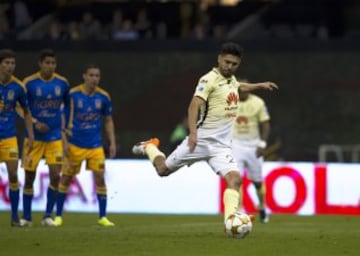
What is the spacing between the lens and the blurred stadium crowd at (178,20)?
32688mm

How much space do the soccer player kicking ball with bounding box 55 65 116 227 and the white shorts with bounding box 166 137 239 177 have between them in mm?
4132

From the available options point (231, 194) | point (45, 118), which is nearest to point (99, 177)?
point (45, 118)

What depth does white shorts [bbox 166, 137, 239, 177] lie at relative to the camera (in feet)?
51.0

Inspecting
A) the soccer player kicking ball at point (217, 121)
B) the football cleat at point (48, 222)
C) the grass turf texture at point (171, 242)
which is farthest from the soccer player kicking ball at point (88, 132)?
the soccer player kicking ball at point (217, 121)

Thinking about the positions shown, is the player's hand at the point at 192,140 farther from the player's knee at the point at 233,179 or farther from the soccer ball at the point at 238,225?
the soccer ball at the point at 238,225

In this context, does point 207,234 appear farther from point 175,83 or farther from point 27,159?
point 175,83

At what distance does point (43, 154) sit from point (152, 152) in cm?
312

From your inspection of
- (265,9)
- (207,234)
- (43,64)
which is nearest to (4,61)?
(43,64)

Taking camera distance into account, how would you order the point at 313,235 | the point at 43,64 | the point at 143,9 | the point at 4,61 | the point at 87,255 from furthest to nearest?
the point at 143,9
the point at 43,64
the point at 4,61
the point at 313,235
the point at 87,255

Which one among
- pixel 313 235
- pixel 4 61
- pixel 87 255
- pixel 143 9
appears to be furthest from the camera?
pixel 143 9

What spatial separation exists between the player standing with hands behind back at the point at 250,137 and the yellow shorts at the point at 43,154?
14.5 ft

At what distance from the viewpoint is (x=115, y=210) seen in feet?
87.1

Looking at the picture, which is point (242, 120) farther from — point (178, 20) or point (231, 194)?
point (178, 20)

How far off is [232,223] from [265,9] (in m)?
19.3
